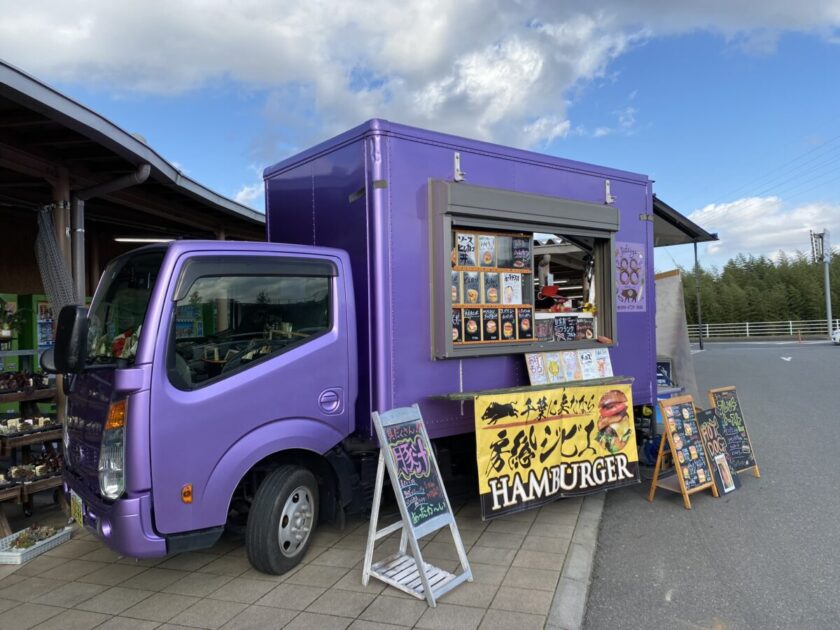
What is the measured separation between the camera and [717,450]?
5637mm

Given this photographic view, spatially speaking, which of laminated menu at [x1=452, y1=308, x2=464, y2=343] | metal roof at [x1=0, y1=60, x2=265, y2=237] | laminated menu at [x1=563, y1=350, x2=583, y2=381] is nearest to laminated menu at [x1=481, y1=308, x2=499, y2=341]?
laminated menu at [x1=452, y1=308, x2=464, y2=343]

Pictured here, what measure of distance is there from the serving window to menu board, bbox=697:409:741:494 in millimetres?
1223

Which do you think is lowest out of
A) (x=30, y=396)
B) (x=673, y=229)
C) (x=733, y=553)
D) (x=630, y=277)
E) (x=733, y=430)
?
(x=733, y=553)

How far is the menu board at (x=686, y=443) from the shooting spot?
5.18 metres

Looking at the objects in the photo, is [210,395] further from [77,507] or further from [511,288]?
[511,288]

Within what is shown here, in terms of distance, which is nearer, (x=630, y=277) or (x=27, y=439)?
(x=27, y=439)

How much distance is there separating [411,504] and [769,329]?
136ft

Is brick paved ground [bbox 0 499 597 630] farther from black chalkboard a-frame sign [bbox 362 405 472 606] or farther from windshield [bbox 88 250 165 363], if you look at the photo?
windshield [bbox 88 250 165 363]

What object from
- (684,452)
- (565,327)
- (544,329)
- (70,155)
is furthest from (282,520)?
(70,155)

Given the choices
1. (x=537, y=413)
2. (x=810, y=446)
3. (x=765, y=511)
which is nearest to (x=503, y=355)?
(x=537, y=413)

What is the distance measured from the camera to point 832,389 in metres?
12.3

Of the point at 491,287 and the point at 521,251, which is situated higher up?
the point at 521,251

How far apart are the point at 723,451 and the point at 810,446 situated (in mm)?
2630

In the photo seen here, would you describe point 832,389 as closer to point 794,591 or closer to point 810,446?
point 810,446
